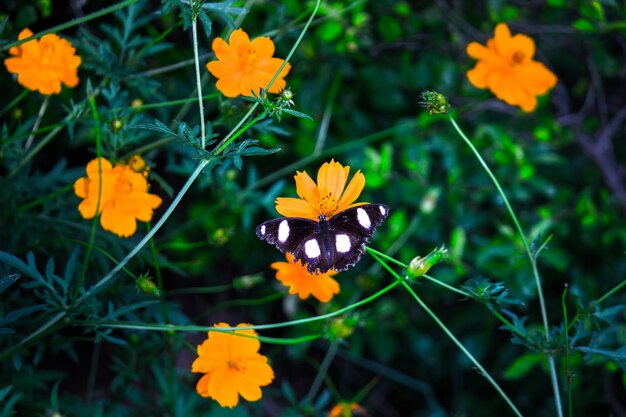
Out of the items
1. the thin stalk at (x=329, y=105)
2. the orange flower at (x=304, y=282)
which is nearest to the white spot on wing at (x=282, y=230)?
the orange flower at (x=304, y=282)

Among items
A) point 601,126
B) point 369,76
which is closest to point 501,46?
point 369,76

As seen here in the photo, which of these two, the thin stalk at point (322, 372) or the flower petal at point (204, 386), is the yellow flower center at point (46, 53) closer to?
the flower petal at point (204, 386)

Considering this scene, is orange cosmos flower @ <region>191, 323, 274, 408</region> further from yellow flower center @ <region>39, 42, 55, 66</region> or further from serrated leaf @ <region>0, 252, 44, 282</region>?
yellow flower center @ <region>39, 42, 55, 66</region>

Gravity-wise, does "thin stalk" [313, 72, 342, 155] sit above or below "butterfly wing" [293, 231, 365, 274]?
above

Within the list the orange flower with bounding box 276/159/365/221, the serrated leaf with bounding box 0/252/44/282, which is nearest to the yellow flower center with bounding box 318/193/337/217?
the orange flower with bounding box 276/159/365/221

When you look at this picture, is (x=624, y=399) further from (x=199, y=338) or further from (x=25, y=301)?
(x=25, y=301)

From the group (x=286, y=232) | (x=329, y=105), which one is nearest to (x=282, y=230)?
(x=286, y=232)
